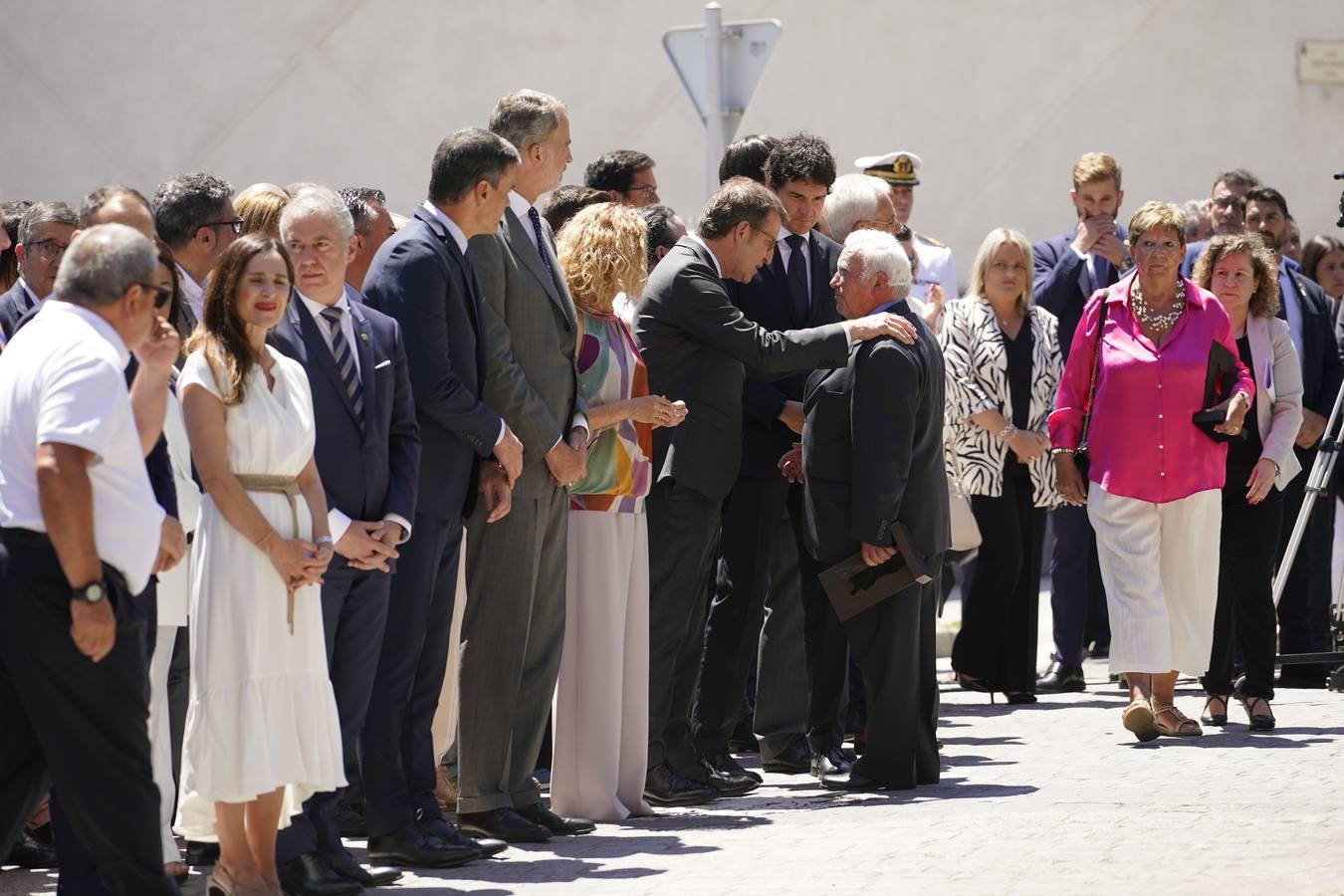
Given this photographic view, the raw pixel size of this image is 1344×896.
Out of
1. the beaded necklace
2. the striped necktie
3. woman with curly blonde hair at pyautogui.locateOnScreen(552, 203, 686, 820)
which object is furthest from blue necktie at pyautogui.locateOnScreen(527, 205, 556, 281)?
the beaded necklace

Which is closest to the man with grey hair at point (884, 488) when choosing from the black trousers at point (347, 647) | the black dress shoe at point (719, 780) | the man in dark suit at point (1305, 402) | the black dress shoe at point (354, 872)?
the black dress shoe at point (719, 780)

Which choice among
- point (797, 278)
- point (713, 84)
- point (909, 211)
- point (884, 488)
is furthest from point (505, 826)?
point (713, 84)

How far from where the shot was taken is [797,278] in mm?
8797

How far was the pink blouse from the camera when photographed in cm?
934

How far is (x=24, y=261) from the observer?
7.54 m

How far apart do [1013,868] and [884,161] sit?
6.06 metres

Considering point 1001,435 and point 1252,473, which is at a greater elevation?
point 1001,435

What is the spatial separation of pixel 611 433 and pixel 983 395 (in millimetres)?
3298

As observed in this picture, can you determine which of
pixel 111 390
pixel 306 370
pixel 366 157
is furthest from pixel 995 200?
pixel 111 390

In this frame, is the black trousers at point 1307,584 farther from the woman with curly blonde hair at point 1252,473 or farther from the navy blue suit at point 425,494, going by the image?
the navy blue suit at point 425,494

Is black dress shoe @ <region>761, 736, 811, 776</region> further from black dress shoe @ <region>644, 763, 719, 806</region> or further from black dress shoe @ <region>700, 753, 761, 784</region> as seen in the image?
black dress shoe @ <region>644, 763, 719, 806</region>

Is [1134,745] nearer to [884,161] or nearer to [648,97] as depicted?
[884,161]

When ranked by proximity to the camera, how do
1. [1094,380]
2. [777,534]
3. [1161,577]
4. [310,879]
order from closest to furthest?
[310,879] < [777,534] < [1161,577] < [1094,380]

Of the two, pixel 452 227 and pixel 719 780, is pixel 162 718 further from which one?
pixel 719 780
